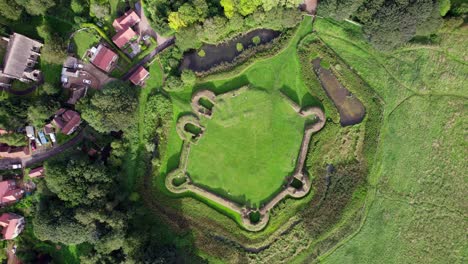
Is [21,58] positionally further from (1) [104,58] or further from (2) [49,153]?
(2) [49,153]

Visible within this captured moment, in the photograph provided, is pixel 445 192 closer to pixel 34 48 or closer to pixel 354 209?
pixel 354 209

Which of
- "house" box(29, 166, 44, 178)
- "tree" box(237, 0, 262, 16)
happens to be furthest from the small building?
"tree" box(237, 0, 262, 16)

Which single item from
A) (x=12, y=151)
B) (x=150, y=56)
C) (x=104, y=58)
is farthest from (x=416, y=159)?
(x=12, y=151)

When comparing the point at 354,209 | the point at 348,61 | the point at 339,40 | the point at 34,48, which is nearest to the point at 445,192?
the point at 354,209

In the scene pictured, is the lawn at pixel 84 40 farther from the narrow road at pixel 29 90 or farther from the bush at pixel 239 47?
the bush at pixel 239 47

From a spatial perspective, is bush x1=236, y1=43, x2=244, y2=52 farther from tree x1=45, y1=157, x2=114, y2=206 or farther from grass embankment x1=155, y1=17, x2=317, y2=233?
tree x1=45, y1=157, x2=114, y2=206

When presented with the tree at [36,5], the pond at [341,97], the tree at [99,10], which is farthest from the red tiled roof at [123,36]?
the pond at [341,97]
